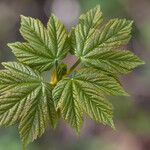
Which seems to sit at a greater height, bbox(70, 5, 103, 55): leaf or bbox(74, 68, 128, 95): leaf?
bbox(70, 5, 103, 55): leaf

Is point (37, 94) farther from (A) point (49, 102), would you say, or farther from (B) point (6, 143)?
(B) point (6, 143)

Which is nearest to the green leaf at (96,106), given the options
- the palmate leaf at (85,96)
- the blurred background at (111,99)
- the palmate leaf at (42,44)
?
the palmate leaf at (85,96)

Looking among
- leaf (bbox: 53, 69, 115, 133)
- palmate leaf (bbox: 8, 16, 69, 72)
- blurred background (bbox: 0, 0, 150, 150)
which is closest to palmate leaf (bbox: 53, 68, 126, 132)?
leaf (bbox: 53, 69, 115, 133)

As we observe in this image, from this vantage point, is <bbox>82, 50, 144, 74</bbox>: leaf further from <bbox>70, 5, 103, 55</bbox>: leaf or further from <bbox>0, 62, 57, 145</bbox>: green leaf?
<bbox>0, 62, 57, 145</bbox>: green leaf

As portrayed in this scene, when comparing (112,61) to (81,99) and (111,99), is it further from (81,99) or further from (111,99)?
(111,99)

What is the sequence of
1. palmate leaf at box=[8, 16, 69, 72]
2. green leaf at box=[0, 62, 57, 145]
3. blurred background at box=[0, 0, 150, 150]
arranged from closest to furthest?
green leaf at box=[0, 62, 57, 145], palmate leaf at box=[8, 16, 69, 72], blurred background at box=[0, 0, 150, 150]

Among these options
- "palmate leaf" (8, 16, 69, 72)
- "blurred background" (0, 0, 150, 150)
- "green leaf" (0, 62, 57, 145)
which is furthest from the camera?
"blurred background" (0, 0, 150, 150)

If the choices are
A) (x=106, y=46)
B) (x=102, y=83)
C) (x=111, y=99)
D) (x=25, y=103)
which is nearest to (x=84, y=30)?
(x=106, y=46)

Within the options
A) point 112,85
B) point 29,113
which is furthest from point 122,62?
point 29,113
